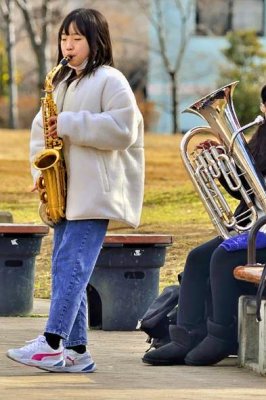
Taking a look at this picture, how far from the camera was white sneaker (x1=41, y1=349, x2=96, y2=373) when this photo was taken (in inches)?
294

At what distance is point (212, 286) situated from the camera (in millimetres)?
7750

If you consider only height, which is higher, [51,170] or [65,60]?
[65,60]

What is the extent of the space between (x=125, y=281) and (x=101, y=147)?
2.60 meters

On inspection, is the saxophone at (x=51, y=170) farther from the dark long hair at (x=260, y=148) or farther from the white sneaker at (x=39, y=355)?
the dark long hair at (x=260, y=148)

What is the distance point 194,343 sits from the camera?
7906 millimetres

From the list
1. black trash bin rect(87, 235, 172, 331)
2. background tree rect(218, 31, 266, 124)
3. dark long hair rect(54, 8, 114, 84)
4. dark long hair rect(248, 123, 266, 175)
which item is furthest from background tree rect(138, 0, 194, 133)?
dark long hair rect(54, 8, 114, 84)

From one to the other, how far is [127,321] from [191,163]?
1809mm

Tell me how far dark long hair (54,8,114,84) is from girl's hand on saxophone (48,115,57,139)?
27 cm

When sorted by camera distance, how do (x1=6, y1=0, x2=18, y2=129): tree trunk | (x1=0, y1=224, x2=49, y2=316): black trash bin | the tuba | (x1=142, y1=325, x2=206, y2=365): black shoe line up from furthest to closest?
(x1=6, y1=0, x2=18, y2=129): tree trunk, (x1=0, y1=224, x2=49, y2=316): black trash bin, the tuba, (x1=142, y1=325, x2=206, y2=365): black shoe

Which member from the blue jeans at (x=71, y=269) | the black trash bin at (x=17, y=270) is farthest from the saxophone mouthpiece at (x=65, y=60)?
the black trash bin at (x=17, y=270)

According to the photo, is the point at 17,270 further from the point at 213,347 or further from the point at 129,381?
the point at 129,381

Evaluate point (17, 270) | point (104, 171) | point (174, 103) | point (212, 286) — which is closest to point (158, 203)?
point (17, 270)

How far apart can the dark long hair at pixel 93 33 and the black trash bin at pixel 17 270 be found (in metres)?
2.92

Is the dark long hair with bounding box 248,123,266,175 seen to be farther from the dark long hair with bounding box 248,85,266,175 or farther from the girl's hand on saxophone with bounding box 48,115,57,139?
the girl's hand on saxophone with bounding box 48,115,57,139
